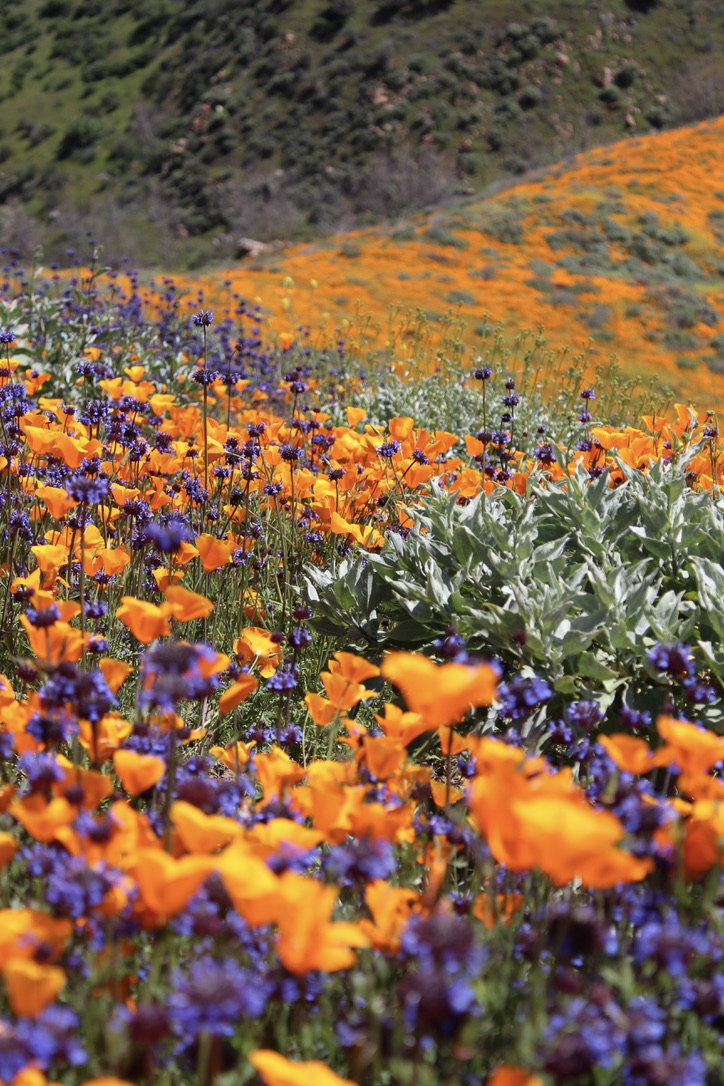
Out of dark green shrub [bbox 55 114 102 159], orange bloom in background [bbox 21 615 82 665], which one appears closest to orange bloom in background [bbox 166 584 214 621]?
orange bloom in background [bbox 21 615 82 665]

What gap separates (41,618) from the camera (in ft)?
5.20

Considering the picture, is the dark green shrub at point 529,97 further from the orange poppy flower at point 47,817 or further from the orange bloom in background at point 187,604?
the orange poppy flower at point 47,817

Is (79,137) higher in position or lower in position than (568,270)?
higher

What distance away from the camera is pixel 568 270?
1928 centimetres

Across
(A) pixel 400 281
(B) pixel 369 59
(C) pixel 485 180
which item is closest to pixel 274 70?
(B) pixel 369 59

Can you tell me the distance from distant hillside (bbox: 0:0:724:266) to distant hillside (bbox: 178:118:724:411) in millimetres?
7728

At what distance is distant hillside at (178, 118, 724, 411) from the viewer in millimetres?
15367

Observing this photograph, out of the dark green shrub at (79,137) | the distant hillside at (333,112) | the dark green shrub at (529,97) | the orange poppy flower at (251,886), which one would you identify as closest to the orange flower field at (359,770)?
the orange poppy flower at (251,886)

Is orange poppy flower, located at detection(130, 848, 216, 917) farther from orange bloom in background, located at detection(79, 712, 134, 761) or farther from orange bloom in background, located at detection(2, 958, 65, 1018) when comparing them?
orange bloom in background, located at detection(79, 712, 134, 761)

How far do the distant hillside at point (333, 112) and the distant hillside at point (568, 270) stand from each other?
7.73 meters

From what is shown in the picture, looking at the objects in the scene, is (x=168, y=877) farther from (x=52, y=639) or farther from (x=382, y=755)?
(x=52, y=639)

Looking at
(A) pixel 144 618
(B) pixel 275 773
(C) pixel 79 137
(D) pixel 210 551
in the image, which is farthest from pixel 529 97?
(B) pixel 275 773

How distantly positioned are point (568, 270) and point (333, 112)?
915 inches

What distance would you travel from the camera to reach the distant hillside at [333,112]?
33.5 m
